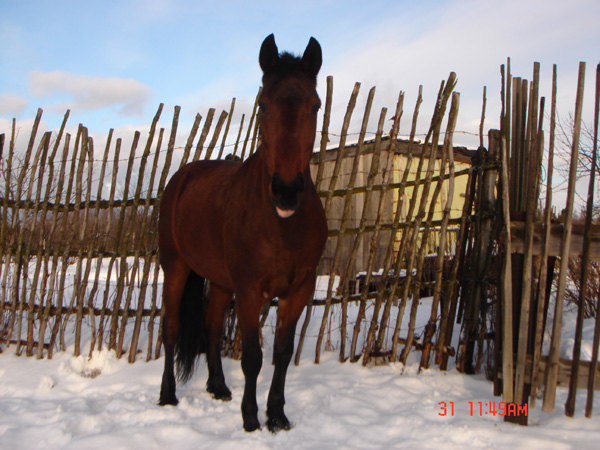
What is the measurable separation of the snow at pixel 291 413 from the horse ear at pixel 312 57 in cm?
220

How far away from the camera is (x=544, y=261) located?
Answer: 2779 millimetres

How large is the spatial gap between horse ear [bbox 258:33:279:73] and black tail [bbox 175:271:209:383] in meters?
1.98

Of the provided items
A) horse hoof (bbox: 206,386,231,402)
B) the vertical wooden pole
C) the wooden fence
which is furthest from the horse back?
the vertical wooden pole

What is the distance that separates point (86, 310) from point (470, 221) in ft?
12.9

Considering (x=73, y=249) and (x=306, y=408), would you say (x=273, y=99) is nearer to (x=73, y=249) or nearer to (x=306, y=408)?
(x=306, y=408)

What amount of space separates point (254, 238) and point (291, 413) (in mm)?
1234

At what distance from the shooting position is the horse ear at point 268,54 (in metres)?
2.59

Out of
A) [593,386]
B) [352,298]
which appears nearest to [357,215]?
[352,298]

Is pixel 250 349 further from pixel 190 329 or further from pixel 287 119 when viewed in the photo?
pixel 287 119

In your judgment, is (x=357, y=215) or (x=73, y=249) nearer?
(x=73, y=249)

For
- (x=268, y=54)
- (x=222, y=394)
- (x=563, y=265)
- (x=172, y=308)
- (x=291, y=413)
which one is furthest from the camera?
(x=172, y=308)

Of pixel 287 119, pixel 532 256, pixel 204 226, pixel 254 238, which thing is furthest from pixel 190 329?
pixel 532 256

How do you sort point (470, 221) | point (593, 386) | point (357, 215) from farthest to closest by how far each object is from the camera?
point (357, 215)
point (470, 221)
point (593, 386)

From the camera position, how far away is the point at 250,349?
2787 mm
